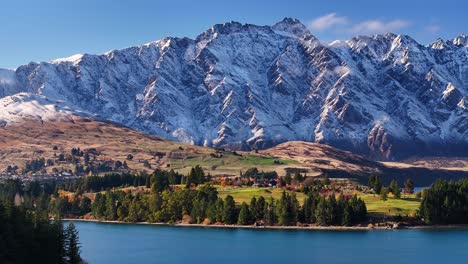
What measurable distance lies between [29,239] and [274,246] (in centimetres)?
6627

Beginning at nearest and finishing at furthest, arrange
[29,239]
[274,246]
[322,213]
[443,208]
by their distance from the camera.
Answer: [29,239], [274,246], [443,208], [322,213]

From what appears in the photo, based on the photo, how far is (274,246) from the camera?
518 feet

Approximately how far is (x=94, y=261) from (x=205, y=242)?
3587 cm

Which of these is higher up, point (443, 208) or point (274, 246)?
point (443, 208)

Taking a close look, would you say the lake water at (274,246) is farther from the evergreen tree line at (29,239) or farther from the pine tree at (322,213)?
the evergreen tree line at (29,239)

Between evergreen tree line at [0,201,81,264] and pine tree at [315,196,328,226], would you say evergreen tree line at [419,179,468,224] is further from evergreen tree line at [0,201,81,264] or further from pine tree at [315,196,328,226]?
evergreen tree line at [0,201,81,264]

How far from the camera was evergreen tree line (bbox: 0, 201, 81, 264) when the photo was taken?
98.9 m

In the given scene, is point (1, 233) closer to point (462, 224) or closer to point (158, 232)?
point (158, 232)

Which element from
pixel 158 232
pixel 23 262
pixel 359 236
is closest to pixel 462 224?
pixel 359 236

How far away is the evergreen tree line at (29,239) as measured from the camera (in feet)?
325

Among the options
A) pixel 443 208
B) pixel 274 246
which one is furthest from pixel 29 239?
pixel 443 208

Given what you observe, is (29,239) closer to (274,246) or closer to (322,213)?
(274,246)

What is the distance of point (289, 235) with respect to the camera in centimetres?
17975

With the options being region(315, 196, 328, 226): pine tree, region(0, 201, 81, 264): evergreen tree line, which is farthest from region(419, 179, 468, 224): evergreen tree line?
region(0, 201, 81, 264): evergreen tree line
